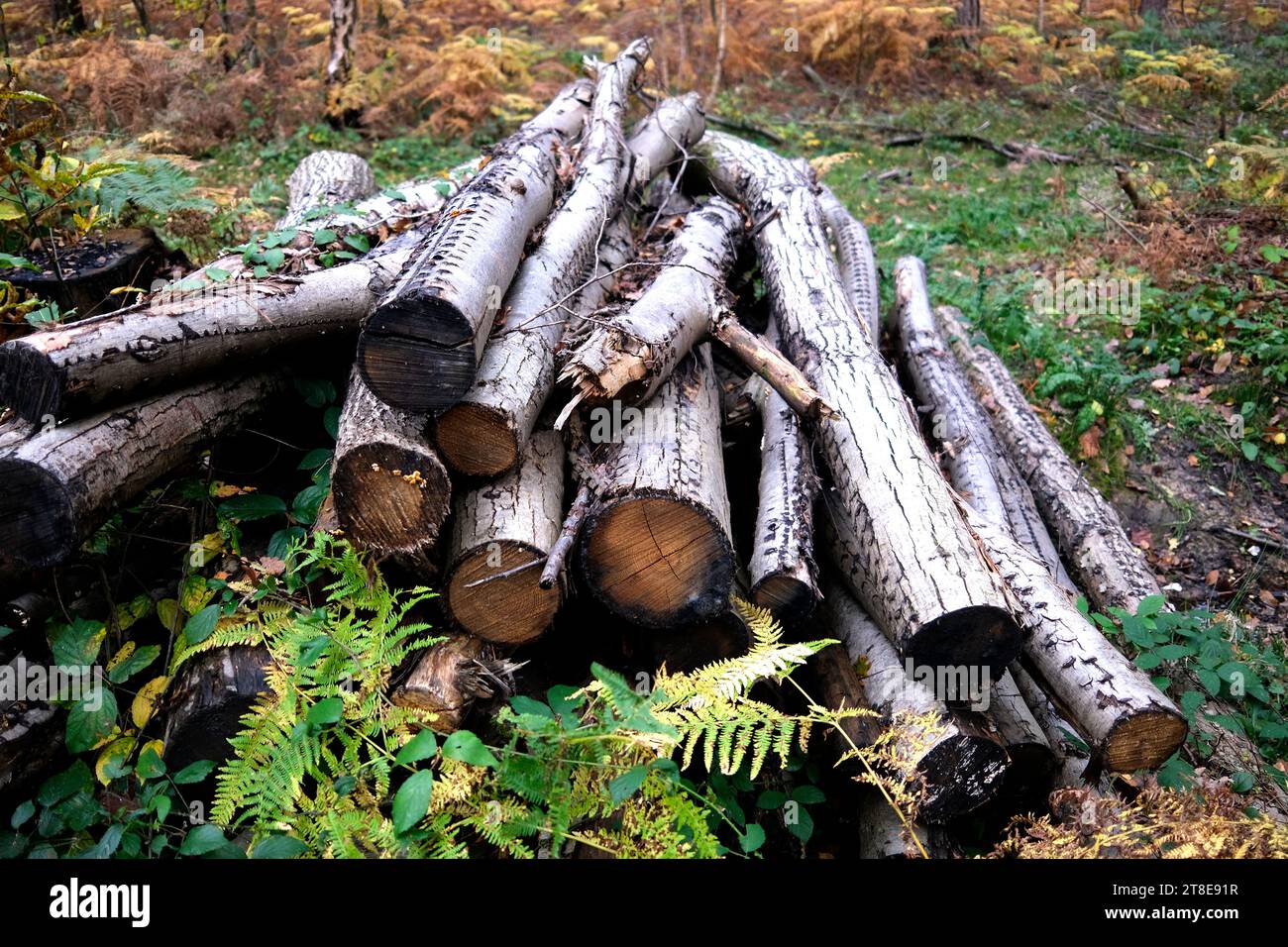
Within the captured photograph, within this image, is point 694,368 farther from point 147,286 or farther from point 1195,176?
point 1195,176

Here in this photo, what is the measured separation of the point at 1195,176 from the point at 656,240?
6.87 metres

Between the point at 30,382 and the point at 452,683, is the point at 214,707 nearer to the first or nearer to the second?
the point at 452,683

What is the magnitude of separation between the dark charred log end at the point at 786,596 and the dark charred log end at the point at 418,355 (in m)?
1.36

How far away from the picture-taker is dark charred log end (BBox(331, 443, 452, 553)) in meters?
2.97

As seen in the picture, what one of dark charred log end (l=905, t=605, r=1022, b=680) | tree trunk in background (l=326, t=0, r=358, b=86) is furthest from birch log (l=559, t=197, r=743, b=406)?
tree trunk in background (l=326, t=0, r=358, b=86)

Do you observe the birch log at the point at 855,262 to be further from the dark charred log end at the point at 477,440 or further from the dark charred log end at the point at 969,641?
the dark charred log end at the point at 477,440

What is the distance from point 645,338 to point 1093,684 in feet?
7.17

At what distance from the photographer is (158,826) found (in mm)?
2793

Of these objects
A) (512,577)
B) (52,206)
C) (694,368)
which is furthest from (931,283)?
(52,206)

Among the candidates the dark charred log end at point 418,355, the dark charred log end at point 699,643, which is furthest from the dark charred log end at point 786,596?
the dark charred log end at point 418,355

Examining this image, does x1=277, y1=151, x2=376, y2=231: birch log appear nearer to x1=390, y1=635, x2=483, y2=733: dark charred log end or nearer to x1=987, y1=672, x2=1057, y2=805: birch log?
x1=390, y1=635, x2=483, y2=733: dark charred log end

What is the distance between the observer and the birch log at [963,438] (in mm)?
4461

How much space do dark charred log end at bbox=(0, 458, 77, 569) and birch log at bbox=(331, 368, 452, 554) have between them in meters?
0.85

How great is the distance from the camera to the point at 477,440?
10.3 ft
